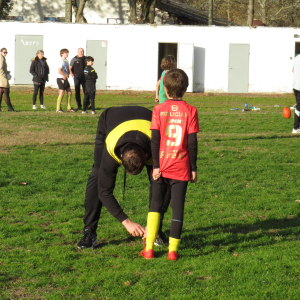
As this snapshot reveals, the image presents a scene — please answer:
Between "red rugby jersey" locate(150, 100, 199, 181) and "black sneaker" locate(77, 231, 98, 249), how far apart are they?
1090 mm

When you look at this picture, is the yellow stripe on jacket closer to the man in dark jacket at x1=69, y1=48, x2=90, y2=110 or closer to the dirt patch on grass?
the dirt patch on grass

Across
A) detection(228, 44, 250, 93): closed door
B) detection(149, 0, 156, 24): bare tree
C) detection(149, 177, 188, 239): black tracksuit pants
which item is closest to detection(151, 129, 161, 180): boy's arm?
detection(149, 177, 188, 239): black tracksuit pants

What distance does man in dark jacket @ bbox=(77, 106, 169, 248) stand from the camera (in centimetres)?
372

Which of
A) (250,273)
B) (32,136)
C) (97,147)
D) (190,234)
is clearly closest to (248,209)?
(190,234)

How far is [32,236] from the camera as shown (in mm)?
5055

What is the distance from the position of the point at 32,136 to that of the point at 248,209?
21.3 feet

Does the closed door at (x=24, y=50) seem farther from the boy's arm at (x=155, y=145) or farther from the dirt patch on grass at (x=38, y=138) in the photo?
the boy's arm at (x=155, y=145)

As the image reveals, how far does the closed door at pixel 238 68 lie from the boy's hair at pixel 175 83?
23829 mm

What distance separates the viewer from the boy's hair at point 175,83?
4.12 m

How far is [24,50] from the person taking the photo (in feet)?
88.5

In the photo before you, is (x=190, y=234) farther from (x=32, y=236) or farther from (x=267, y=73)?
(x=267, y=73)

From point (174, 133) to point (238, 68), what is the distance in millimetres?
24158

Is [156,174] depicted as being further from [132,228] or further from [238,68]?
[238,68]

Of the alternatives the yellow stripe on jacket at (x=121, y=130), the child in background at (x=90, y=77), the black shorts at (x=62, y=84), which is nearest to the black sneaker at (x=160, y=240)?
the yellow stripe on jacket at (x=121, y=130)
